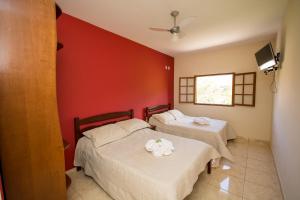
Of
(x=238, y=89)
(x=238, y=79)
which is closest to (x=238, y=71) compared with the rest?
(x=238, y=79)

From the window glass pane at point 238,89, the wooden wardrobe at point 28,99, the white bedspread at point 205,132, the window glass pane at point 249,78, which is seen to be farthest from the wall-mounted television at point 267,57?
the wooden wardrobe at point 28,99

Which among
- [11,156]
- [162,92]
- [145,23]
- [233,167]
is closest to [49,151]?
[11,156]

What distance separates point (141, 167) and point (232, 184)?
1.47 meters

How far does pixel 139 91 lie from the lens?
11.9 feet

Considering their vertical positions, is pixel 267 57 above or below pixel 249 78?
above

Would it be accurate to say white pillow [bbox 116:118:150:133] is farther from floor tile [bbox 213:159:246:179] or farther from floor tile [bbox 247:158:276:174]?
floor tile [bbox 247:158:276:174]

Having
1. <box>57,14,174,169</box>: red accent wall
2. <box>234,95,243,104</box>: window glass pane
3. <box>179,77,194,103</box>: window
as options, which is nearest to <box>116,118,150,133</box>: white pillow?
<box>57,14,174,169</box>: red accent wall

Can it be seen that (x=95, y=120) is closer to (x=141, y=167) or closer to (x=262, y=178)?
(x=141, y=167)

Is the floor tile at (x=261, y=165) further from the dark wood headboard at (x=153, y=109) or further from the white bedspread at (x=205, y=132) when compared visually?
the dark wood headboard at (x=153, y=109)

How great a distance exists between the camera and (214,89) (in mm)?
4371

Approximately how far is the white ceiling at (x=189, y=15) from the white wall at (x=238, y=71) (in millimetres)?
590

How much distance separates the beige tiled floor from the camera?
6.12ft

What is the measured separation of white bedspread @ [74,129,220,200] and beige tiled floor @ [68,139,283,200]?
18 centimetres

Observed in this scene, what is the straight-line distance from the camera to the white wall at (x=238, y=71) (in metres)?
3.58
